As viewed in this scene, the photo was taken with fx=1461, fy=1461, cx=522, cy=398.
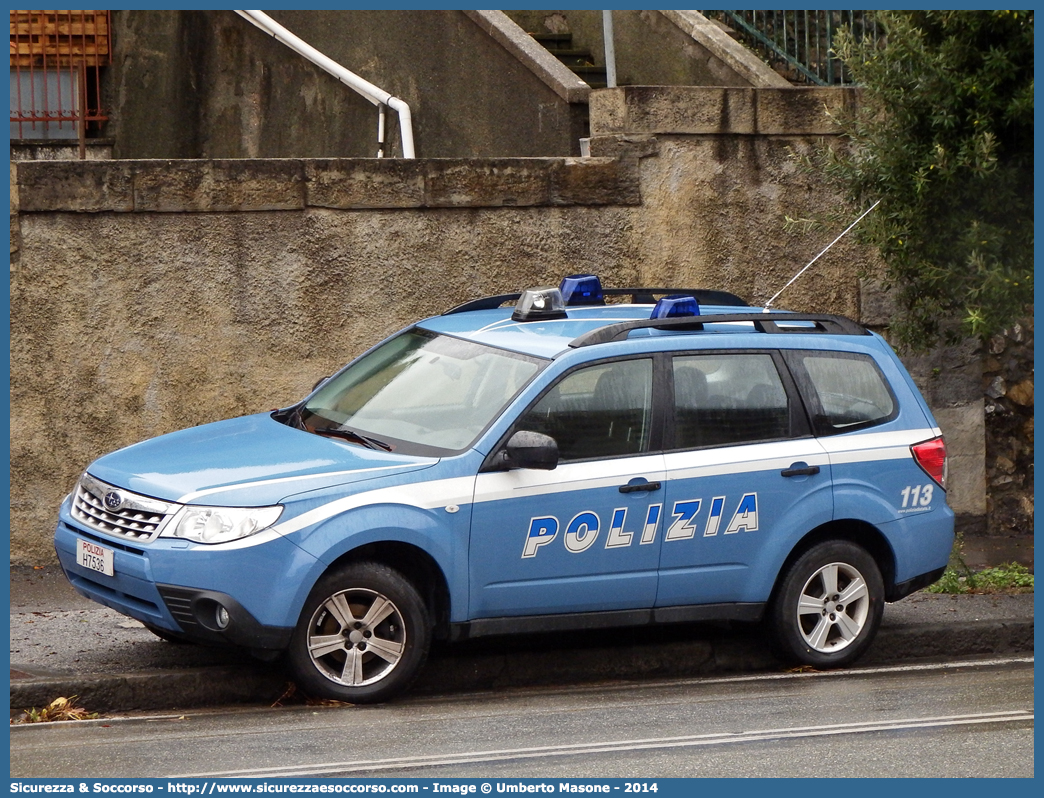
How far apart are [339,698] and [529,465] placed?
1.33 m

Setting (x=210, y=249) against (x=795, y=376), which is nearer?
(x=795, y=376)

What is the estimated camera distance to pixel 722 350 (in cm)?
721

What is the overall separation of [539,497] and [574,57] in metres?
7.89

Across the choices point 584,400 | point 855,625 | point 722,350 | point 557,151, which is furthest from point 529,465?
point 557,151

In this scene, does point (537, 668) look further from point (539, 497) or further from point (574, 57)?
point (574, 57)

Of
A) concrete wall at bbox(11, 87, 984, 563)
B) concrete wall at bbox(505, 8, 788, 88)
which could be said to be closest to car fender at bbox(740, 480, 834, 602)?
concrete wall at bbox(11, 87, 984, 563)

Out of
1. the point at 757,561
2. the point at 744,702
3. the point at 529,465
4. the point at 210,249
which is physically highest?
the point at 210,249

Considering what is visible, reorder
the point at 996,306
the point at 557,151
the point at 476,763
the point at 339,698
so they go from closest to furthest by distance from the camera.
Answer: the point at 476,763 < the point at 339,698 < the point at 996,306 < the point at 557,151

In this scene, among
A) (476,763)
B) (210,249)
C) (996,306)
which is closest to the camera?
(476,763)

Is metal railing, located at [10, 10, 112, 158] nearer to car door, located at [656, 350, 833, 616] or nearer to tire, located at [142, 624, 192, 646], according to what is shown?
tire, located at [142, 624, 192, 646]

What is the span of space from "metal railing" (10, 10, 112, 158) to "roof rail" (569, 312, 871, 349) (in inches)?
286

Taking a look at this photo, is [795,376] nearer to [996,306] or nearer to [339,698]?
[996,306]

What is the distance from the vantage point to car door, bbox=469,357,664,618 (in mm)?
6602

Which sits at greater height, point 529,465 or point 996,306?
point 996,306
